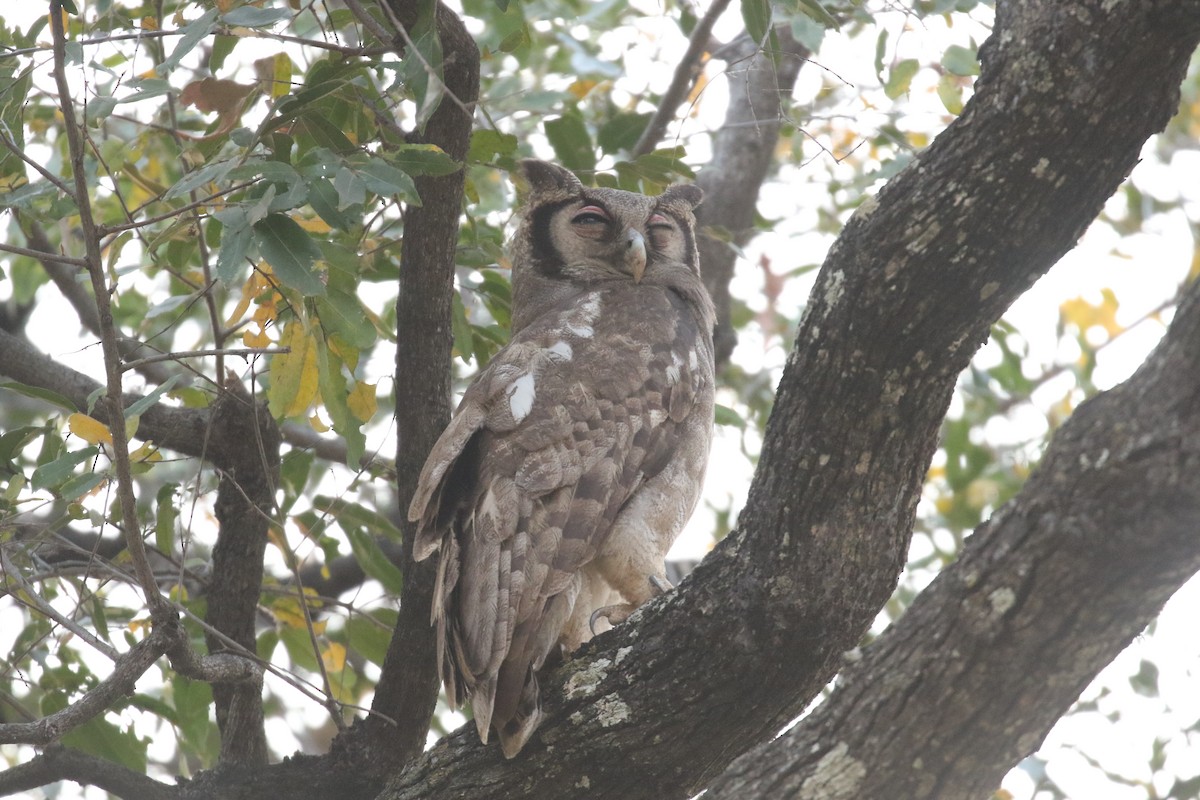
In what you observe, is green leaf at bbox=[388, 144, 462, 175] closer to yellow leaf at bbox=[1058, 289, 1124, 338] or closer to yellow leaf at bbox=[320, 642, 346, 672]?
yellow leaf at bbox=[320, 642, 346, 672]

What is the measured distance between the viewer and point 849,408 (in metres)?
2.69

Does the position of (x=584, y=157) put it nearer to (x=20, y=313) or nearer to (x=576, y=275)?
(x=576, y=275)

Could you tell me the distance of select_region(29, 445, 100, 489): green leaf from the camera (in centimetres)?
334

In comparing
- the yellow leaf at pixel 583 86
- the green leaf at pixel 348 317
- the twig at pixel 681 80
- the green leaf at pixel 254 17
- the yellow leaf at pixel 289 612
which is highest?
the yellow leaf at pixel 583 86

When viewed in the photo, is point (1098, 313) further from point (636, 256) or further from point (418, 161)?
point (418, 161)

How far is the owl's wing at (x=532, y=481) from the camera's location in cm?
328

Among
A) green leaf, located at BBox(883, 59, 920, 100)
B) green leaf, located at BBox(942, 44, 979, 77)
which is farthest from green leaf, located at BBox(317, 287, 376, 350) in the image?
green leaf, located at BBox(883, 59, 920, 100)

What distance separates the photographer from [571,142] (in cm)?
477

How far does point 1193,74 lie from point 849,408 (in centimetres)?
608

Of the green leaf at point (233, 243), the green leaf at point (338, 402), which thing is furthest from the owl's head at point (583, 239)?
the green leaf at point (233, 243)

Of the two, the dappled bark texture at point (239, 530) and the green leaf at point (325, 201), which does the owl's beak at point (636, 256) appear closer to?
the dappled bark texture at point (239, 530)

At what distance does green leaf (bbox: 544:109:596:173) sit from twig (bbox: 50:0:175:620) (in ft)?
7.09

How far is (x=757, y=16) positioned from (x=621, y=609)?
179cm

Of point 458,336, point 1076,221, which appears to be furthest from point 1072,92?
point 458,336
